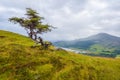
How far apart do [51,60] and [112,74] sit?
25.4ft

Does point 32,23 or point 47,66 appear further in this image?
point 32,23

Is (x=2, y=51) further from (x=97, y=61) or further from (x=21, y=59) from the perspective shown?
(x=97, y=61)

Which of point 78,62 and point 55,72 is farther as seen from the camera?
point 78,62

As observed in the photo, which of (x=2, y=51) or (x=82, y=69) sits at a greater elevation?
(x=2, y=51)

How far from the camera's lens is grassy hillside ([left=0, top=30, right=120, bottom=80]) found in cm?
2183

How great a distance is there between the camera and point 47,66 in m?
23.3

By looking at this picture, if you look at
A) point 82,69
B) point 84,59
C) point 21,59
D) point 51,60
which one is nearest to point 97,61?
point 84,59

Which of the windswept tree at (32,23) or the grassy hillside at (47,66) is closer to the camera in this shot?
the grassy hillside at (47,66)

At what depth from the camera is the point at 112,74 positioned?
26844mm

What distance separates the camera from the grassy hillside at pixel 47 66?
859 inches

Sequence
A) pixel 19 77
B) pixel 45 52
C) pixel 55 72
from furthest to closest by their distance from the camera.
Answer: pixel 45 52 → pixel 55 72 → pixel 19 77

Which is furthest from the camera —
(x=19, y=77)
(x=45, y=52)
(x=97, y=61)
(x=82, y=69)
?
(x=97, y=61)

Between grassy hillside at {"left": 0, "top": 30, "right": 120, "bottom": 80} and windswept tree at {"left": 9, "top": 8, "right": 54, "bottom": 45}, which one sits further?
windswept tree at {"left": 9, "top": 8, "right": 54, "bottom": 45}

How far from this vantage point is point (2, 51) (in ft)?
83.3
